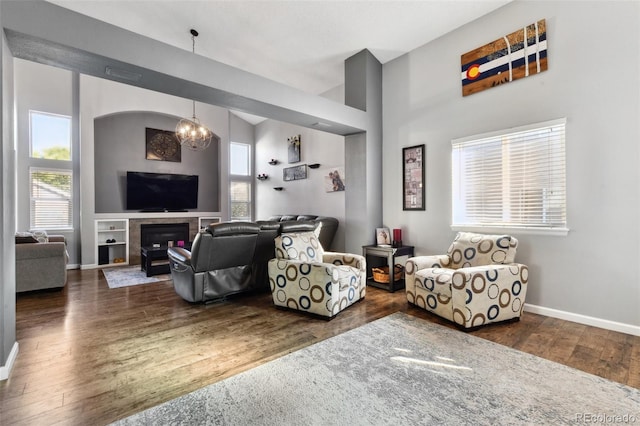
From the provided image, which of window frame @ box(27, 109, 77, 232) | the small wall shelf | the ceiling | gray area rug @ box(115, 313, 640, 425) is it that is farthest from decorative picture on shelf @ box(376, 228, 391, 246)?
window frame @ box(27, 109, 77, 232)

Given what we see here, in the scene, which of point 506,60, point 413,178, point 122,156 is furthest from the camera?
point 122,156

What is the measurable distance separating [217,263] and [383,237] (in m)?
2.59

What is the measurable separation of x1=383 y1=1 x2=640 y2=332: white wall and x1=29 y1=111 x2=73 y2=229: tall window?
772 centimetres

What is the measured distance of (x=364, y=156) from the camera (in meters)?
4.90

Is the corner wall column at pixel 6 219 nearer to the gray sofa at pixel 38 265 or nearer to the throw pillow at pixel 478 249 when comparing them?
the gray sofa at pixel 38 265

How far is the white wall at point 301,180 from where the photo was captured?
6.26 m

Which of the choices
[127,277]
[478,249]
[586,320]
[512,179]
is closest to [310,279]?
[478,249]

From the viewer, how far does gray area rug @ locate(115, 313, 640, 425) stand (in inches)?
67.1

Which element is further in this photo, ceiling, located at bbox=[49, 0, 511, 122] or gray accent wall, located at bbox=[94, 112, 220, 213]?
gray accent wall, located at bbox=[94, 112, 220, 213]

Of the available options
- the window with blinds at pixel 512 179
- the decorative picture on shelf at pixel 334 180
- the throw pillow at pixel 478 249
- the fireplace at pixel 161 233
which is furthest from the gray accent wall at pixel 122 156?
the throw pillow at pixel 478 249

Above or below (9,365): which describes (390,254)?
above

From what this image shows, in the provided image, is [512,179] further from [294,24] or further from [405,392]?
[294,24]

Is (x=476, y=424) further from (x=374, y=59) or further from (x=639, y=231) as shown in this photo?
(x=374, y=59)

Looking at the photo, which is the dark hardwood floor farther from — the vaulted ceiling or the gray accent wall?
the vaulted ceiling
